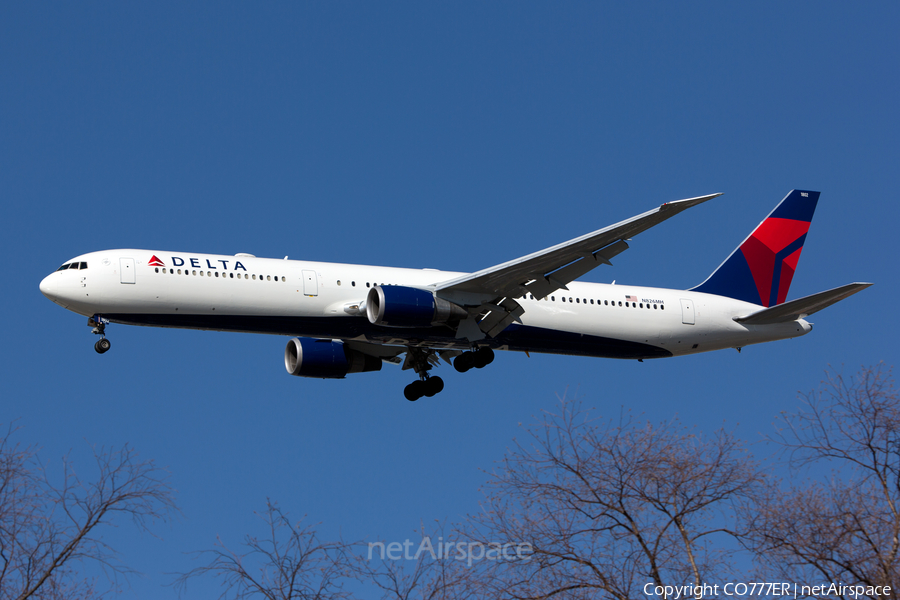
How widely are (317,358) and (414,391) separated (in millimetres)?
3844

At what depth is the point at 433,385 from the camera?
120 ft

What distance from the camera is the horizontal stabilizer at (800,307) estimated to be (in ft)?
104

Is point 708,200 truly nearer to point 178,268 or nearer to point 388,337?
point 388,337

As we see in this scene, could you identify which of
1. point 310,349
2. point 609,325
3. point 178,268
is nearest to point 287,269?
point 178,268

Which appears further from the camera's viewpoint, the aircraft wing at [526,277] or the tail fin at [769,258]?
the tail fin at [769,258]

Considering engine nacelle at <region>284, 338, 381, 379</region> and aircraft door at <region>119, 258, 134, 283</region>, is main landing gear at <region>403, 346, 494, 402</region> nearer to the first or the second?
engine nacelle at <region>284, 338, 381, 379</region>

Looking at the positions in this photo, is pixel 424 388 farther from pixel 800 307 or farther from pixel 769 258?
pixel 769 258

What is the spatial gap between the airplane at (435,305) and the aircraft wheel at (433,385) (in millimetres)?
46

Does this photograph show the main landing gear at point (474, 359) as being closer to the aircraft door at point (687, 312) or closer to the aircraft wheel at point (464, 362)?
the aircraft wheel at point (464, 362)

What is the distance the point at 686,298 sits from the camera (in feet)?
119

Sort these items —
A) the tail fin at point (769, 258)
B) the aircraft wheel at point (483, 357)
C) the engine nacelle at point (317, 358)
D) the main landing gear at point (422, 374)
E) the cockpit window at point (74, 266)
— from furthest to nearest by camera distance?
the tail fin at point (769, 258), the main landing gear at point (422, 374), the engine nacelle at point (317, 358), the aircraft wheel at point (483, 357), the cockpit window at point (74, 266)

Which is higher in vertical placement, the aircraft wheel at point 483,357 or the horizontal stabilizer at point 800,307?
the horizontal stabilizer at point 800,307

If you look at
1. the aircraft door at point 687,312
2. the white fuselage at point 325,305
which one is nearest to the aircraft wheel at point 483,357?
the white fuselage at point 325,305

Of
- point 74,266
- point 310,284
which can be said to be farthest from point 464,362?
point 74,266
